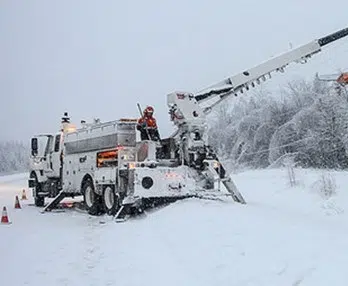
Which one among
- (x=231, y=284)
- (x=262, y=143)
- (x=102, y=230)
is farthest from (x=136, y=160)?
(x=262, y=143)

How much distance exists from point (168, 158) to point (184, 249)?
6.43 meters

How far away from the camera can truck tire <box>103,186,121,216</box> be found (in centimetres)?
1519

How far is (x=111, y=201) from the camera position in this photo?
1562 centimetres

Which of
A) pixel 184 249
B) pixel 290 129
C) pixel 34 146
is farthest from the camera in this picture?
pixel 290 129

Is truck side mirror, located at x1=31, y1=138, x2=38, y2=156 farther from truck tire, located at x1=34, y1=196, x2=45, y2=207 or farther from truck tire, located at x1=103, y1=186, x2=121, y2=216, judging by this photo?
truck tire, located at x1=103, y1=186, x2=121, y2=216

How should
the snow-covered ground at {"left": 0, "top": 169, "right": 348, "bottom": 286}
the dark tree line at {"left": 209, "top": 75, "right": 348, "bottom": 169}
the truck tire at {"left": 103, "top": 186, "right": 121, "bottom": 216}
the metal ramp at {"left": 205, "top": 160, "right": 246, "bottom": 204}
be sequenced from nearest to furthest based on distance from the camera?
1. the snow-covered ground at {"left": 0, "top": 169, "right": 348, "bottom": 286}
2. the metal ramp at {"left": 205, "top": 160, "right": 246, "bottom": 204}
3. the truck tire at {"left": 103, "top": 186, "right": 121, "bottom": 216}
4. the dark tree line at {"left": 209, "top": 75, "right": 348, "bottom": 169}

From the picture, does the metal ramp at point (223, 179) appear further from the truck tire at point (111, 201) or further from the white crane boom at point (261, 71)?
the truck tire at point (111, 201)

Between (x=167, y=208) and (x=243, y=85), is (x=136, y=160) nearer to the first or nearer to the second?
(x=167, y=208)

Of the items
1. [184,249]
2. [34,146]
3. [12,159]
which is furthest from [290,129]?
[12,159]

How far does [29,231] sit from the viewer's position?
12.9 m

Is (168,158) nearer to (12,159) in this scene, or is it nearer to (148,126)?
(148,126)

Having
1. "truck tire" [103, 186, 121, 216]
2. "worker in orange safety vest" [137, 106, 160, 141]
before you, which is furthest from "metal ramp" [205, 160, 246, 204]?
"truck tire" [103, 186, 121, 216]

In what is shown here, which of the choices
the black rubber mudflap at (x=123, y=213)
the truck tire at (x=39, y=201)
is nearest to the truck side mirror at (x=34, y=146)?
the truck tire at (x=39, y=201)

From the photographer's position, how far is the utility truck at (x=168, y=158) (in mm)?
14133
